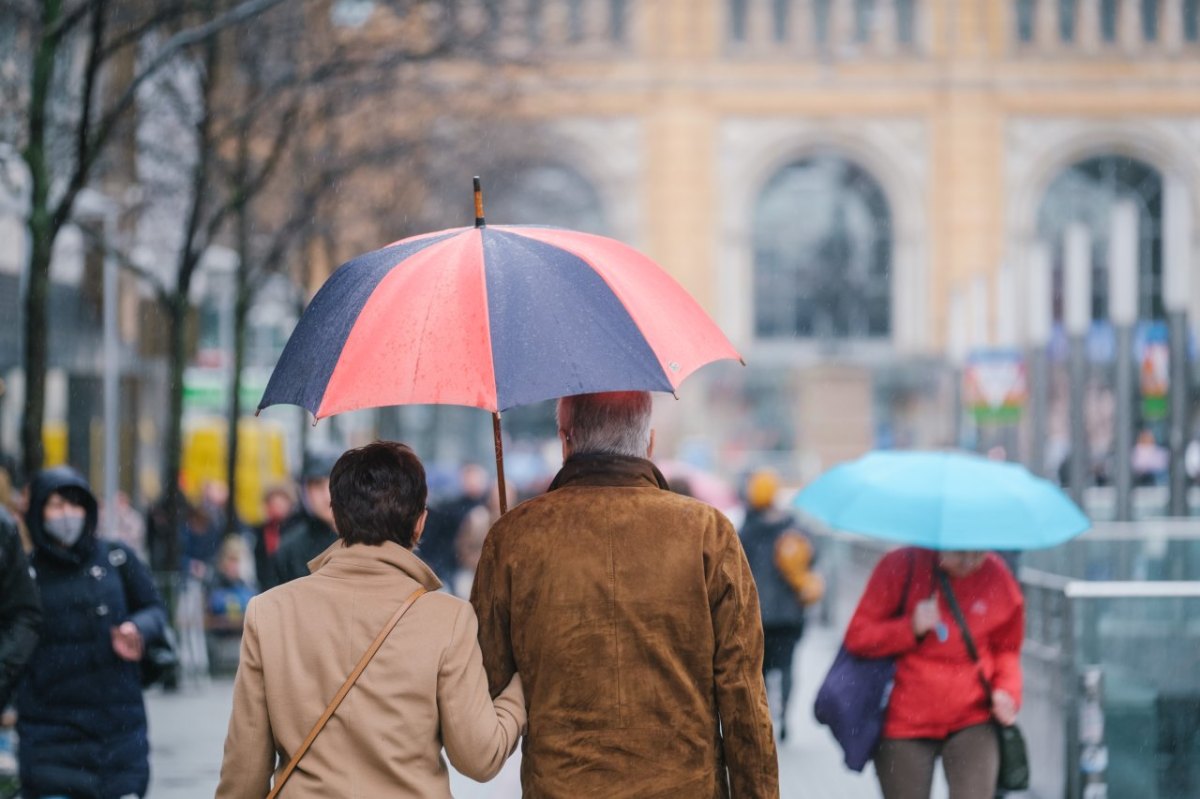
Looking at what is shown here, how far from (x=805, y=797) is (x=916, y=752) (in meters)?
4.18

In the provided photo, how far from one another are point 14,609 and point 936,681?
305 cm

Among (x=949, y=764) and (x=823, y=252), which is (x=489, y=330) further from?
(x=823, y=252)

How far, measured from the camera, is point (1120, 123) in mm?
49688

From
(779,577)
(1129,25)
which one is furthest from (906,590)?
(1129,25)

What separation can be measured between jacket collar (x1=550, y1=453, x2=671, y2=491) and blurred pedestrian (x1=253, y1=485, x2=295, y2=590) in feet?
19.7

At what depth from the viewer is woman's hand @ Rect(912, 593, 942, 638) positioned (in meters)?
5.91

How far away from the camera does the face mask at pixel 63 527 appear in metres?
6.14

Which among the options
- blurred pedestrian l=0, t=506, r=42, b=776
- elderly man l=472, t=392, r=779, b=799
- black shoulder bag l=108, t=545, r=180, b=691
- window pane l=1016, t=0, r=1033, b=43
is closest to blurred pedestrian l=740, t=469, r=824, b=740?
black shoulder bag l=108, t=545, r=180, b=691

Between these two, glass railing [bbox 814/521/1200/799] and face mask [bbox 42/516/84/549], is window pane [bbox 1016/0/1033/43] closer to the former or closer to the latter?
glass railing [bbox 814/521/1200/799]

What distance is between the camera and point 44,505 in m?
6.14

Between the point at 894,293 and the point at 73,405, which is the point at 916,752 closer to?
the point at 73,405

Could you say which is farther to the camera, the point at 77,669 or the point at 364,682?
the point at 77,669

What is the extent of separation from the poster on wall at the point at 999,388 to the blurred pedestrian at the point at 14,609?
1383 cm

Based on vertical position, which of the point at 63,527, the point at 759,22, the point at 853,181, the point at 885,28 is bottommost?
the point at 63,527
